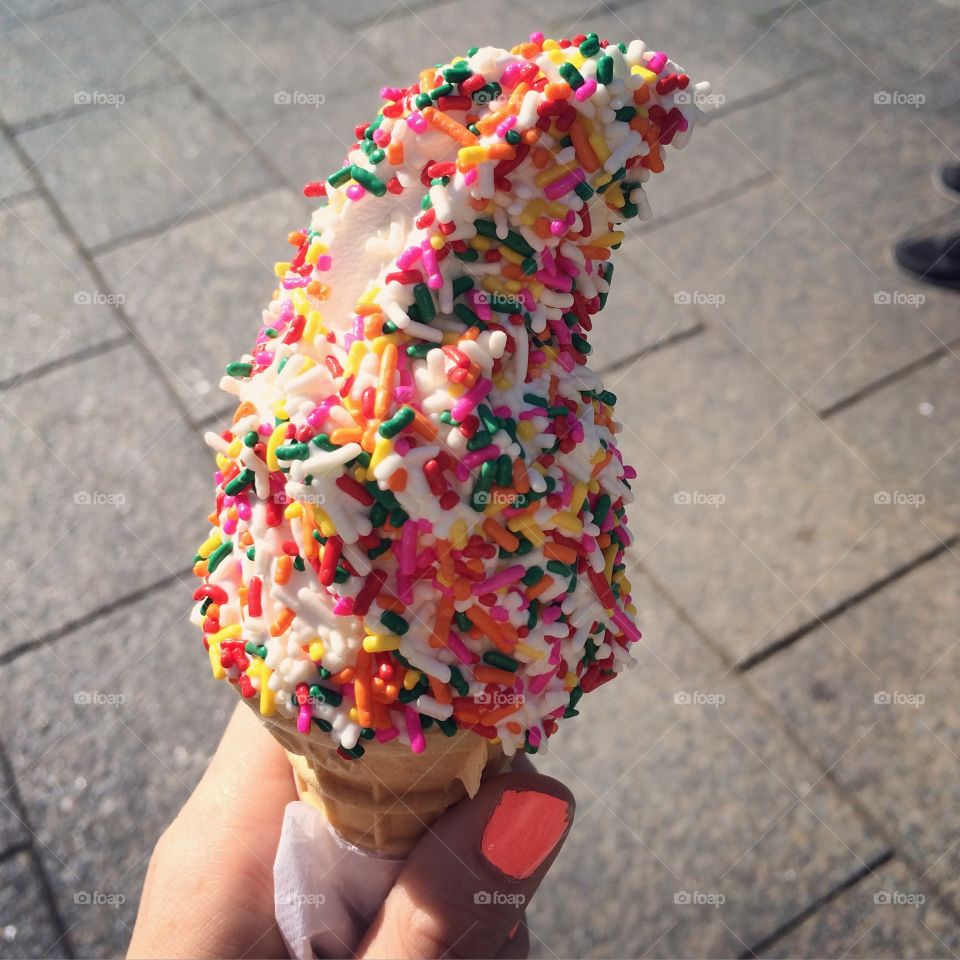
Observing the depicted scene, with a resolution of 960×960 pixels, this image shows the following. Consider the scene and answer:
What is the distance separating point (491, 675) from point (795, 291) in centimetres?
341

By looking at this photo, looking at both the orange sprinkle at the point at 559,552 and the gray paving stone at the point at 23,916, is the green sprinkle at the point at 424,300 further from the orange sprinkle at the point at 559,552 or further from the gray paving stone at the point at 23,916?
the gray paving stone at the point at 23,916

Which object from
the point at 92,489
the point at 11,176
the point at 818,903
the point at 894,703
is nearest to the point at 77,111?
the point at 11,176

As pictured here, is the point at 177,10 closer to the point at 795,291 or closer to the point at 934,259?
the point at 795,291

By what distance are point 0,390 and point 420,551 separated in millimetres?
3202

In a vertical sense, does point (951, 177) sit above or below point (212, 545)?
below

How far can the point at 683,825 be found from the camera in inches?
133

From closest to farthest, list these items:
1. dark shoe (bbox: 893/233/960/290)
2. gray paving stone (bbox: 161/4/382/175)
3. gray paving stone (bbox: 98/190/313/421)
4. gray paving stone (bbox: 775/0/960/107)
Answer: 1. gray paving stone (bbox: 98/190/313/421)
2. dark shoe (bbox: 893/233/960/290)
3. gray paving stone (bbox: 161/4/382/175)
4. gray paving stone (bbox: 775/0/960/107)

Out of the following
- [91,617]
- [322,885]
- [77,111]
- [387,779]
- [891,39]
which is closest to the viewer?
[387,779]

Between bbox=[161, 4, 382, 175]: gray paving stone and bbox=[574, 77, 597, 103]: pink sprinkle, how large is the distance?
360 cm

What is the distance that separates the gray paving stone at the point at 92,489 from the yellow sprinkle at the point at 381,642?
215cm

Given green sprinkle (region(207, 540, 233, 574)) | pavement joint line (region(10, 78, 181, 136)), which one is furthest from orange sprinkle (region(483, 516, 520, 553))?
pavement joint line (region(10, 78, 181, 136))

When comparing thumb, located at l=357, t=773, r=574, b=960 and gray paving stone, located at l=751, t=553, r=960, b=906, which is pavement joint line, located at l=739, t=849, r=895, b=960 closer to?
gray paving stone, located at l=751, t=553, r=960, b=906

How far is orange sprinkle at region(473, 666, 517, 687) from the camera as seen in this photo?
6.58ft

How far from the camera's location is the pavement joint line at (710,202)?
5051 mm
